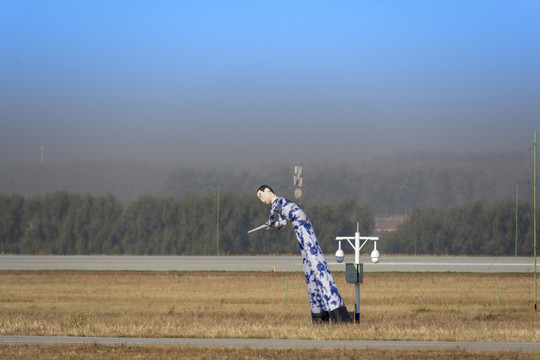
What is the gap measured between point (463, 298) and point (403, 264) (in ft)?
72.3

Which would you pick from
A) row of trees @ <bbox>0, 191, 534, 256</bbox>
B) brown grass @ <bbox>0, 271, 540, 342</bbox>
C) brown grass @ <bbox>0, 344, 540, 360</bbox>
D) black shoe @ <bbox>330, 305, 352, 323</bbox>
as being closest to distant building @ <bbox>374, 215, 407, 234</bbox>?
row of trees @ <bbox>0, 191, 534, 256</bbox>

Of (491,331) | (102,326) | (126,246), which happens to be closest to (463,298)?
(491,331)

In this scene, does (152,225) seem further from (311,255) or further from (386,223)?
(311,255)

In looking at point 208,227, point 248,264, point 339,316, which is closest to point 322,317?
point 339,316

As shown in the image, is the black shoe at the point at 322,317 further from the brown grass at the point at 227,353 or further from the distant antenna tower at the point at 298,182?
A: the distant antenna tower at the point at 298,182

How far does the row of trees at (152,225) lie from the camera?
90062mm

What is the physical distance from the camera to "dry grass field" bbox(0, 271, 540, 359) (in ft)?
73.3

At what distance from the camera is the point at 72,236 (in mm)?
91188

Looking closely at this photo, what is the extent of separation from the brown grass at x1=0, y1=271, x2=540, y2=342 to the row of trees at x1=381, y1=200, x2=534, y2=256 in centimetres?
3557

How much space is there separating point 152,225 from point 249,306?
55.6 meters

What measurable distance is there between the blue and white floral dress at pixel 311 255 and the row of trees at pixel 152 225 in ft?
216

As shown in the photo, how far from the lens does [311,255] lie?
22.4m

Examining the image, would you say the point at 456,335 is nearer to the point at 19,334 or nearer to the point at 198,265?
the point at 19,334

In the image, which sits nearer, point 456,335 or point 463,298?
point 456,335
